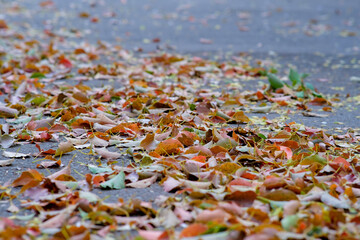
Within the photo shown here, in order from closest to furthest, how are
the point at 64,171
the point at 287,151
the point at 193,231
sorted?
the point at 193,231 < the point at 64,171 < the point at 287,151

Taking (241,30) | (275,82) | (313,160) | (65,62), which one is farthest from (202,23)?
(313,160)

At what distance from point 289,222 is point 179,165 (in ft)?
2.17

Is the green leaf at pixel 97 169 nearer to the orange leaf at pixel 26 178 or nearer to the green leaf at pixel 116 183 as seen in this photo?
the green leaf at pixel 116 183

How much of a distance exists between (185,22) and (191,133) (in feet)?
20.3

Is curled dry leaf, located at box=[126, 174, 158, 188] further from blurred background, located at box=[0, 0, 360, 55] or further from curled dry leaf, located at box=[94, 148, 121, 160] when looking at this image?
blurred background, located at box=[0, 0, 360, 55]

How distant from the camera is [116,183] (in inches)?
73.2

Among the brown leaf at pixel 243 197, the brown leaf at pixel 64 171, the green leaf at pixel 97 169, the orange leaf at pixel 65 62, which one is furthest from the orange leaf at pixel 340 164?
the orange leaf at pixel 65 62

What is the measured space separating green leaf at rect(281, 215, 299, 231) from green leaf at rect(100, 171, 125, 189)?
27.4 inches

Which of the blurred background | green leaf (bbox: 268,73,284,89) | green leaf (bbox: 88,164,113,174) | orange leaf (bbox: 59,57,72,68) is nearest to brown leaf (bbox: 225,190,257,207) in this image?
green leaf (bbox: 88,164,113,174)

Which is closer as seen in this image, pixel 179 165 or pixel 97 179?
pixel 97 179

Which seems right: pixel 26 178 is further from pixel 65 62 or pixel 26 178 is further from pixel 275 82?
pixel 65 62

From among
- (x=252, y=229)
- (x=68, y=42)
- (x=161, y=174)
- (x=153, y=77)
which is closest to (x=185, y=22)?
(x=68, y=42)

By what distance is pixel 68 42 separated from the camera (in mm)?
6375

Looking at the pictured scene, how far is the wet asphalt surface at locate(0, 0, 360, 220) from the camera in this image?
463 centimetres
